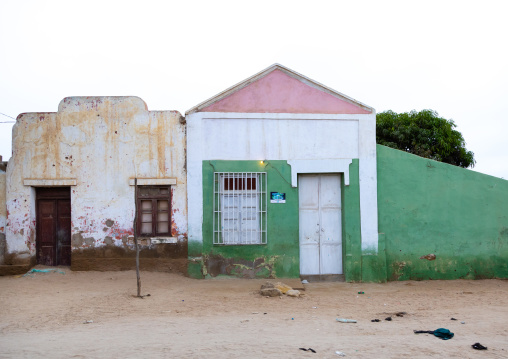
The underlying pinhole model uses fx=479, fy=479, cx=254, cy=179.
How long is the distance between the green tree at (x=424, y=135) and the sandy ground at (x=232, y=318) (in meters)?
12.8

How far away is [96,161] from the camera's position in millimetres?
9969

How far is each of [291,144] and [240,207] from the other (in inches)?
68.0

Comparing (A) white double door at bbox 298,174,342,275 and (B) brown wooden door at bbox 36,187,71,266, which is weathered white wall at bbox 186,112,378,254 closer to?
(A) white double door at bbox 298,174,342,275

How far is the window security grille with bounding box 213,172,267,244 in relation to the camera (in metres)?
10.0

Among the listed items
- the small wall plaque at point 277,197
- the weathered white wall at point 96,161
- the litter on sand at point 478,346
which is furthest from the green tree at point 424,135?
the litter on sand at point 478,346

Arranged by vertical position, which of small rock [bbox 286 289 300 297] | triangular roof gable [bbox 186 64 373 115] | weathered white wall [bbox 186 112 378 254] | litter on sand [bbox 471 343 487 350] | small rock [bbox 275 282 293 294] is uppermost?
triangular roof gable [bbox 186 64 373 115]

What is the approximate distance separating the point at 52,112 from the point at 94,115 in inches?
34.3

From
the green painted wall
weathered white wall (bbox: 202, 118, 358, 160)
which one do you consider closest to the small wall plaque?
weathered white wall (bbox: 202, 118, 358, 160)

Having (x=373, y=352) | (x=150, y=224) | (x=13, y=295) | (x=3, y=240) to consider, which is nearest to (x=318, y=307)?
(x=373, y=352)

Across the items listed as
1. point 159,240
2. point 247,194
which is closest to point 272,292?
point 247,194

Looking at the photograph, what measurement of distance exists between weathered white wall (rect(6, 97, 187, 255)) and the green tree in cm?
1460

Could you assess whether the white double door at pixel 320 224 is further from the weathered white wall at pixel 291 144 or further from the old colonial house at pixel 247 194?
the weathered white wall at pixel 291 144

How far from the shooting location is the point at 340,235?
10.4 meters

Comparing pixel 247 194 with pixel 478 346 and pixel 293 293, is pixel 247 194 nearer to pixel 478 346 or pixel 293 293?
pixel 293 293
